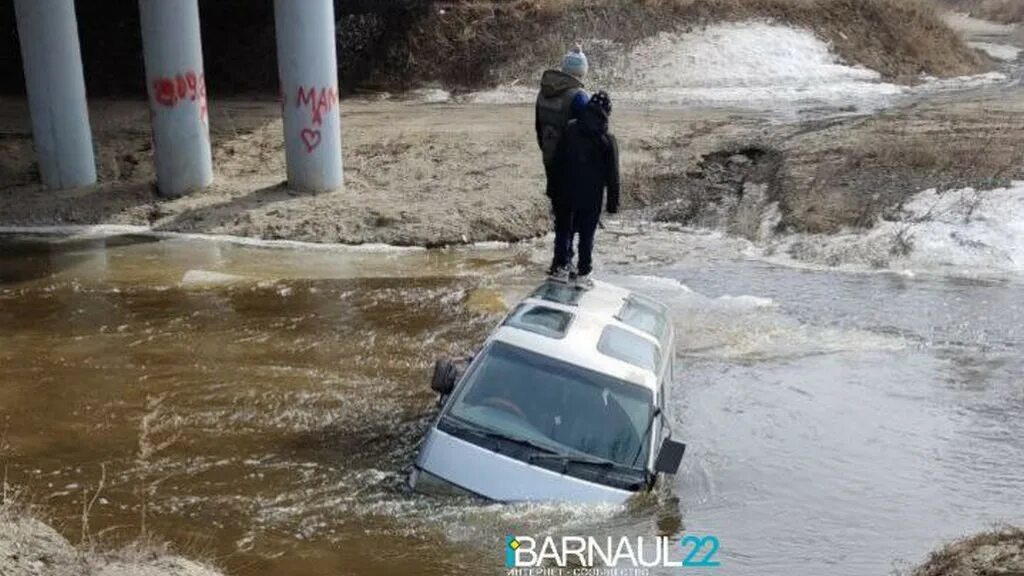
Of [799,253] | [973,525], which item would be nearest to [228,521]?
[973,525]

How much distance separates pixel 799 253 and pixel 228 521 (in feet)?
32.5

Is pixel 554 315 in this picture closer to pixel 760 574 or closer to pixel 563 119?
pixel 760 574

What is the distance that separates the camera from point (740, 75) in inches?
1051

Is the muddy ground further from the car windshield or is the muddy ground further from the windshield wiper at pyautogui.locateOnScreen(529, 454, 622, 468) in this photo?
the windshield wiper at pyautogui.locateOnScreen(529, 454, 622, 468)

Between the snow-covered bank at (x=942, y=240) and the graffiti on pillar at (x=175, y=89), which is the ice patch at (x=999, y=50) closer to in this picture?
the snow-covered bank at (x=942, y=240)

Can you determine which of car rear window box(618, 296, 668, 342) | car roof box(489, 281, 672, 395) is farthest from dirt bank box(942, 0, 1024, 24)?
car roof box(489, 281, 672, 395)

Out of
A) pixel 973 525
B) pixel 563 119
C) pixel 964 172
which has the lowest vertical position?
pixel 973 525

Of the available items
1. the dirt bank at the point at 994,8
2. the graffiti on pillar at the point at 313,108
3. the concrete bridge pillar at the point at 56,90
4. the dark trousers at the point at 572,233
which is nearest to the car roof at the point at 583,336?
the dark trousers at the point at 572,233

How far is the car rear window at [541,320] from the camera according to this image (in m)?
7.43

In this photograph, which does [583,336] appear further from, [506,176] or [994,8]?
[994,8]

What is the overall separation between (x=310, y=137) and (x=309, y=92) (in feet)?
2.28

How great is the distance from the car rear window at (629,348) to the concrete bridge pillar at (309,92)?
10.4 meters

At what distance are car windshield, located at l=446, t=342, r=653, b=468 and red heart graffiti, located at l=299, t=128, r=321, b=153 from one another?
34.5ft

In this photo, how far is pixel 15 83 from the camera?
92.9 ft
